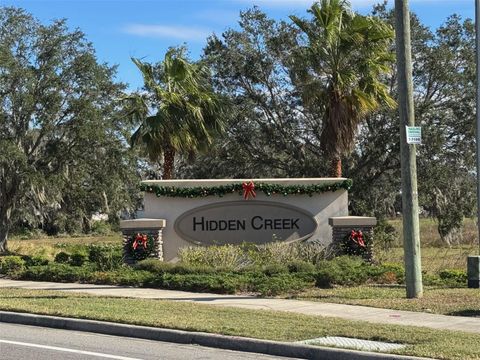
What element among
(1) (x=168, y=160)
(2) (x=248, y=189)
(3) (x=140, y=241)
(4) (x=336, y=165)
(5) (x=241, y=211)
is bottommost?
(3) (x=140, y=241)

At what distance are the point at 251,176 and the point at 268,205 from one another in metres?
13.1

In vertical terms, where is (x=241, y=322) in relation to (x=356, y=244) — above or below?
below

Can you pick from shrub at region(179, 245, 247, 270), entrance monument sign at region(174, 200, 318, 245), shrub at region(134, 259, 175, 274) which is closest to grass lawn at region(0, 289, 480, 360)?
shrub at region(134, 259, 175, 274)

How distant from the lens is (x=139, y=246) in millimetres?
18562

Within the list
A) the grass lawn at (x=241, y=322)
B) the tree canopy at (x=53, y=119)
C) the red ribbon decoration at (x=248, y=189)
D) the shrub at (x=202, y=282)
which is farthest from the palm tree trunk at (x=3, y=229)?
the grass lawn at (x=241, y=322)

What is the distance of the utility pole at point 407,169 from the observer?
13461 mm

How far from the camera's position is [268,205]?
19.7 metres

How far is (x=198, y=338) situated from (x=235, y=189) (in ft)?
33.0

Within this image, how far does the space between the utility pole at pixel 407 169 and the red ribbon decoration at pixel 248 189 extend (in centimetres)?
647

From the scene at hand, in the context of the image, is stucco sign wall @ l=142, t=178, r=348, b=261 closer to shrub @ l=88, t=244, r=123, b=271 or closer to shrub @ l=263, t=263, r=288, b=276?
shrub @ l=88, t=244, r=123, b=271

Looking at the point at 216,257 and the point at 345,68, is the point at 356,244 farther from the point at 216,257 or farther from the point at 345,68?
the point at 345,68

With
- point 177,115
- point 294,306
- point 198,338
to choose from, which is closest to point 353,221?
point 294,306

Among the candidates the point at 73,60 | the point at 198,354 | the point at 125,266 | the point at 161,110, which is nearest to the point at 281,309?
the point at 198,354

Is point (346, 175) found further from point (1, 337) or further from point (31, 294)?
point (1, 337)
